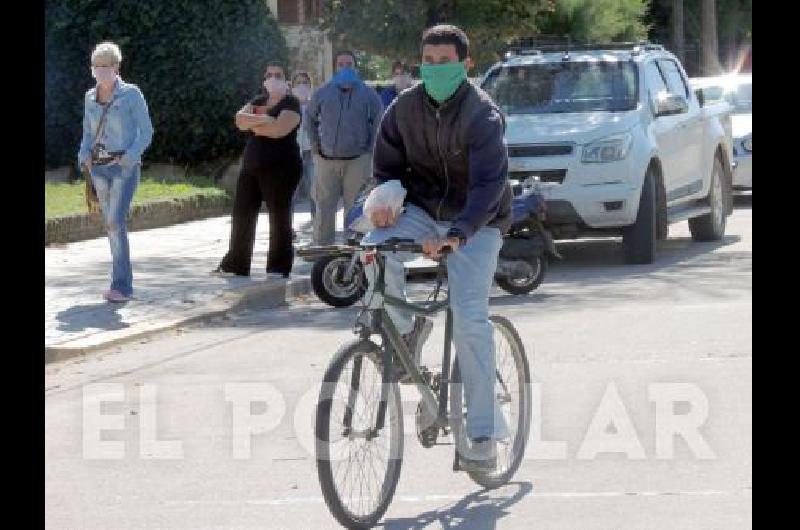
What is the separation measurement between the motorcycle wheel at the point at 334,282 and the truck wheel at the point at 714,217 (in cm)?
574

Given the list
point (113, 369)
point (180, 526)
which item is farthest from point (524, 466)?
point (113, 369)

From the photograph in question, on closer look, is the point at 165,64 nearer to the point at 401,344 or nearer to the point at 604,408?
the point at 604,408

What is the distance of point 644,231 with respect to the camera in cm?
1731

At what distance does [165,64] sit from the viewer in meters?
25.7

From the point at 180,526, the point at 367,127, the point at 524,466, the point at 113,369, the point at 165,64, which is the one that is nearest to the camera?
the point at 180,526

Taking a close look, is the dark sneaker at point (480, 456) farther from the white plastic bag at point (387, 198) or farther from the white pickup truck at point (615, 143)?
the white pickup truck at point (615, 143)

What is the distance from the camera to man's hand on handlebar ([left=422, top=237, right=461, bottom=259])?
7223mm

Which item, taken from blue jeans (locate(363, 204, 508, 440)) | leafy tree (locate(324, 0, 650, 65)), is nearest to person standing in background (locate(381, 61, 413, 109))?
leafy tree (locate(324, 0, 650, 65))

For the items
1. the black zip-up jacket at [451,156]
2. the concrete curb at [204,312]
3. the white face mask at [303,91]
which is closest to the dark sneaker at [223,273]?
the concrete curb at [204,312]

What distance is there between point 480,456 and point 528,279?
7685 mm

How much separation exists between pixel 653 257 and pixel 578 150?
49.4 inches

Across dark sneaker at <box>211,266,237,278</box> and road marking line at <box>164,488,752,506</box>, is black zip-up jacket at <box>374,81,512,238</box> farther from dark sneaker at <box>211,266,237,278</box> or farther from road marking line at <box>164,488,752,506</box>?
dark sneaker at <box>211,266,237,278</box>

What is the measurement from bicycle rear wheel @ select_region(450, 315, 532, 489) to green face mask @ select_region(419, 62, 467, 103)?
1.01m

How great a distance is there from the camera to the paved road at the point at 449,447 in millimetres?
7586
